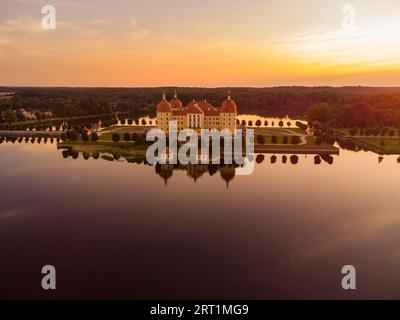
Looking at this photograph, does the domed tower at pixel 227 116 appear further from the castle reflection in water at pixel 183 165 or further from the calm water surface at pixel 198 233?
the calm water surface at pixel 198 233

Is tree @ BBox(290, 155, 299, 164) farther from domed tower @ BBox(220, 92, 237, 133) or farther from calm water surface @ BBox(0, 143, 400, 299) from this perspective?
domed tower @ BBox(220, 92, 237, 133)

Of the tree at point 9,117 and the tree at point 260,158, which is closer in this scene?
the tree at point 260,158

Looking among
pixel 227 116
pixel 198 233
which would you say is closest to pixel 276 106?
pixel 227 116

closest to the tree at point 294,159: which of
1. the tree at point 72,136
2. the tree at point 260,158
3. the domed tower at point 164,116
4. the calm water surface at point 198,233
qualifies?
the tree at point 260,158

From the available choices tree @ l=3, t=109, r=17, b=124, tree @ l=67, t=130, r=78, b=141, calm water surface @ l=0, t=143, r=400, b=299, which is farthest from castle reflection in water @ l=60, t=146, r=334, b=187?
tree @ l=3, t=109, r=17, b=124

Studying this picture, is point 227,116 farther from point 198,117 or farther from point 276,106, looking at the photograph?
point 276,106

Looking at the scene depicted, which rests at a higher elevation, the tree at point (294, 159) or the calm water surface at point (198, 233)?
the tree at point (294, 159)
